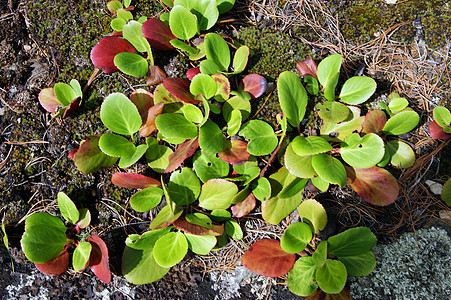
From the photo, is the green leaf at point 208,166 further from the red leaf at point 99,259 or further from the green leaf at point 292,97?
the red leaf at point 99,259

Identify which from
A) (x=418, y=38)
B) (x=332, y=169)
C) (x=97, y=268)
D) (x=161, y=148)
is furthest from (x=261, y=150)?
(x=418, y=38)

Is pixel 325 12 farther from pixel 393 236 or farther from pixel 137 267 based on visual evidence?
pixel 137 267

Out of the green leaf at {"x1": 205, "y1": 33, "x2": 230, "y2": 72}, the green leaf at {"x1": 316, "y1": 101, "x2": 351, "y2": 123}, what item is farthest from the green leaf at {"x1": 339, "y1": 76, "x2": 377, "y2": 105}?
the green leaf at {"x1": 205, "y1": 33, "x2": 230, "y2": 72}

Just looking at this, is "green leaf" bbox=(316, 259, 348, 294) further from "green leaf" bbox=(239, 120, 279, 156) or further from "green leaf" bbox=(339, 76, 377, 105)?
"green leaf" bbox=(339, 76, 377, 105)

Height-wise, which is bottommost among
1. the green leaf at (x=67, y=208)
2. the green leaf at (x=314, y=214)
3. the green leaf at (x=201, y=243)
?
the green leaf at (x=67, y=208)

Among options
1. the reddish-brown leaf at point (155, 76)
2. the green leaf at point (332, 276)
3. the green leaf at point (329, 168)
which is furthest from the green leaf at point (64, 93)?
the green leaf at point (332, 276)

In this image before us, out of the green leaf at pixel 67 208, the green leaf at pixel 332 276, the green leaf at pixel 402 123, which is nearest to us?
the green leaf at pixel 332 276
